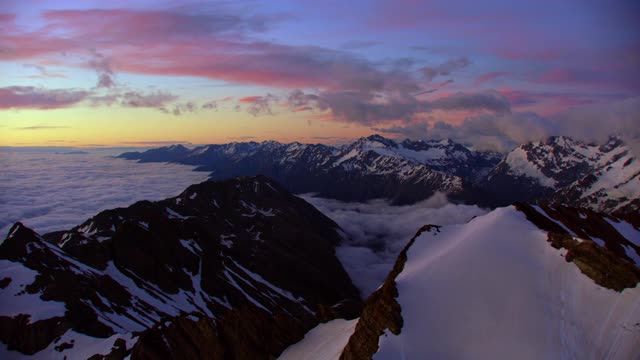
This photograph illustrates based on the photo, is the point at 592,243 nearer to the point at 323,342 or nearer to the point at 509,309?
the point at 509,309

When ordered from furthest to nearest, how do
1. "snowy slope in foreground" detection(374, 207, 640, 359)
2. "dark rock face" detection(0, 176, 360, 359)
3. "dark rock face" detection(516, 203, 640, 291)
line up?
"dark rock face" detection(0, 176, 360, 359)
"dark rock face" detection(516, 203, 640, 291)
"snowy slope in foreground" detection(374, 207, 640, 359)

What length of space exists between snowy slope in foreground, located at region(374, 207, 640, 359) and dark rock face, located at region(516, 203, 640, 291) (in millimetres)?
1082

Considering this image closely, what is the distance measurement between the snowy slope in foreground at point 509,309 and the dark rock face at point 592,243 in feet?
3.55

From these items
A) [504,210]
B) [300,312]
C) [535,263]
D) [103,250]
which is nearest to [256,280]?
[300,312]

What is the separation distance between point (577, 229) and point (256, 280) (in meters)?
145

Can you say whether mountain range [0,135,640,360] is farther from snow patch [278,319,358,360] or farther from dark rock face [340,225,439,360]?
snow patch [278,319,358,360]

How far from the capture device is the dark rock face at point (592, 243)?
43.1m

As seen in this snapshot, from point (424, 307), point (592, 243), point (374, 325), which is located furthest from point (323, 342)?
point (592, 243)

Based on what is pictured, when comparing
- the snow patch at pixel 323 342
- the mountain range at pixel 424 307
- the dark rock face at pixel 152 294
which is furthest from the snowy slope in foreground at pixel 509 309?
the dark rock face at pixel 152 294

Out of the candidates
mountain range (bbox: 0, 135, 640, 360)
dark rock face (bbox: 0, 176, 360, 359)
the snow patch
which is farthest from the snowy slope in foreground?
dark rock face (bbox: 0, 176, 360, 359)

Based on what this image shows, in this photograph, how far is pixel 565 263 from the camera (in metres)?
48.5

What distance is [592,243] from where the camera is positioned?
155ft

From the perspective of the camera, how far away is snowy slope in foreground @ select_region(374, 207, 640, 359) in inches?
1527

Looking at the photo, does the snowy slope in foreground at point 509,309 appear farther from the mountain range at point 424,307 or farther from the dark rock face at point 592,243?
the dark rock face at point 592,243
